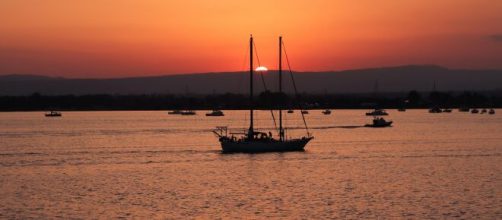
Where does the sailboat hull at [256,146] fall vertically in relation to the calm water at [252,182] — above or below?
above

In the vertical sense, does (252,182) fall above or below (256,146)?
below

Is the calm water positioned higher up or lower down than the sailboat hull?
lower down

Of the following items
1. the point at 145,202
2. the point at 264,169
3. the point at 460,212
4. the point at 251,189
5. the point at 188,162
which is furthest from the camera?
the point at 188,162

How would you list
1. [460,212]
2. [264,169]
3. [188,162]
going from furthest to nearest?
[188,162] → [264,169] → [460,212]

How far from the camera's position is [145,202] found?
157 feet

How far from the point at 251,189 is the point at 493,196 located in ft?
46.4

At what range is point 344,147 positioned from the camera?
9819cm

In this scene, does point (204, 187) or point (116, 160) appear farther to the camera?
point (116, 160)

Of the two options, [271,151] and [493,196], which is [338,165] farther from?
[493,196]

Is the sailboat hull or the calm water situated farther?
the sailboat hull

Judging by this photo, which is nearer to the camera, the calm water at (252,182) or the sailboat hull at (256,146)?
the calm water at (252,182)

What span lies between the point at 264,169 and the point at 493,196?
22637 millimetres

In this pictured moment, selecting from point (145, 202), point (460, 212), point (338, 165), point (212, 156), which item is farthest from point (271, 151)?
point (460, 212)

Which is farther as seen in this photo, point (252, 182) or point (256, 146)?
point (256, 146)
